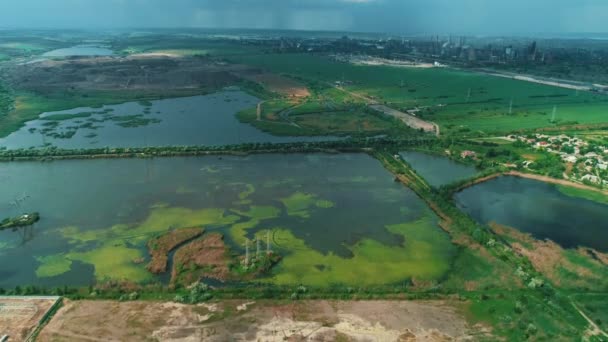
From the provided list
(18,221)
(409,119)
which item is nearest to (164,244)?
(18,221)

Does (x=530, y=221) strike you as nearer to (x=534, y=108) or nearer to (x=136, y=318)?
(x=136, y=318)

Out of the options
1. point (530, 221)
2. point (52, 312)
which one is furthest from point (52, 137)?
point (530, 221)

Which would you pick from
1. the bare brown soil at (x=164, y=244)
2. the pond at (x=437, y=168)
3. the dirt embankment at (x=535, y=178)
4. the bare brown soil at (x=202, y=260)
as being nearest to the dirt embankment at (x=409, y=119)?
the pond at (x=437, y=168)

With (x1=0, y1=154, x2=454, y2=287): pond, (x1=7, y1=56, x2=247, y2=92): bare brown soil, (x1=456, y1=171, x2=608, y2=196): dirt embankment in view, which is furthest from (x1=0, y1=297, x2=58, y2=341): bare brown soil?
(x1=7, y1=56, x2=247, y2=92): bare brown soil

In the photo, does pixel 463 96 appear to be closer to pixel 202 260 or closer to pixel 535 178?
pixel 535 178

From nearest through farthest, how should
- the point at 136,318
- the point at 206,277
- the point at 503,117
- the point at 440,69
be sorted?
the point at 136,318 < the point at 206,277 < the point at 503,117 < the point at 440,69

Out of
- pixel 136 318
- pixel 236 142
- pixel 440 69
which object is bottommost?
pixel 136 318

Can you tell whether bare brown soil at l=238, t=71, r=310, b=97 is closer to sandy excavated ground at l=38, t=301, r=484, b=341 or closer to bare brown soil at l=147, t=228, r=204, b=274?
bare brown soil at l=147, t=228, r=204, b=274
